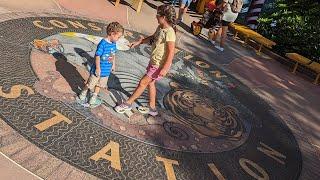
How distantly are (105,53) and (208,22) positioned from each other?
6.95m

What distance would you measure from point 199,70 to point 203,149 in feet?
11.7

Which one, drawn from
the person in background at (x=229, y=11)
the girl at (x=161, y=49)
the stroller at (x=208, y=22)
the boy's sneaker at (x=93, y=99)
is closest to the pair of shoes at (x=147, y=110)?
the girl at (x=161, y=49)

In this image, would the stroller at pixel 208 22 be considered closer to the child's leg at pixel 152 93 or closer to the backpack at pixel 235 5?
the backpack at pixel 235 5

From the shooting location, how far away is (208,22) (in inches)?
471

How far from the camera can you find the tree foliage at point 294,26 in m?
12.5

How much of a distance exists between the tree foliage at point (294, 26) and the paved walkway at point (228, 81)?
904 mm

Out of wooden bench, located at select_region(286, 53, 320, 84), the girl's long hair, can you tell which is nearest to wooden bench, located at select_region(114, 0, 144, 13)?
wooden bench, located at select_region(286, 53, 320, 84)

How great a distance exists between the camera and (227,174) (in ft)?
18.0

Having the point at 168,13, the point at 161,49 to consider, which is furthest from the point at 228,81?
the point at 168,13

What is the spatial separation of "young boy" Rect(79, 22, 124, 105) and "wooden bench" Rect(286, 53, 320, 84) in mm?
7457

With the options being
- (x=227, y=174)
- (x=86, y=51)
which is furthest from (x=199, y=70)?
(x=227, y=174)

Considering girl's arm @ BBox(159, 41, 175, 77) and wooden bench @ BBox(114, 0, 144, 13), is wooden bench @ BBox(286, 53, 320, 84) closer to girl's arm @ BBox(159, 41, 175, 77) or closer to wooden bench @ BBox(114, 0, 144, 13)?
wooden bench @ BBox(114, 0, 144, 13)

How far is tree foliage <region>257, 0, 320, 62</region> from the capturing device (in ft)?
41.1

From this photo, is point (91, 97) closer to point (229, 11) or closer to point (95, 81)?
point (95, 81)
